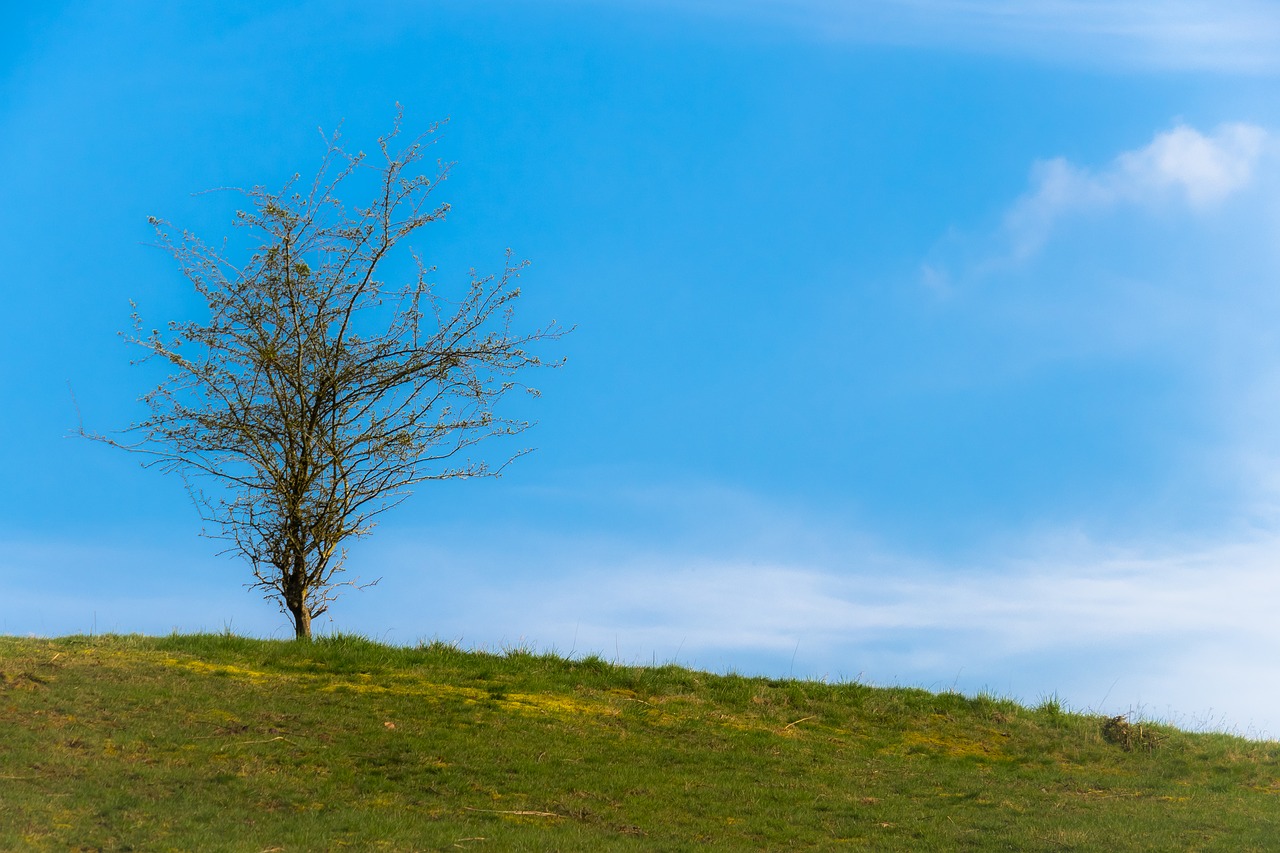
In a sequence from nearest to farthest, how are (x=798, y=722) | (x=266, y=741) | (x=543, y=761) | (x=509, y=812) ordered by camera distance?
(x=509, y=812), (x=266, y=741), (x=543, y=761), (x=798, y=722)

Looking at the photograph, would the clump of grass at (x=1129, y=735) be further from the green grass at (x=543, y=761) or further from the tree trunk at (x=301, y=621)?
the tree trunk at (x=301, y=621)

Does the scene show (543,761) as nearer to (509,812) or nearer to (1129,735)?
(509,812)

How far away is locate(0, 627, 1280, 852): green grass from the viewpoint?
9766 millimetres

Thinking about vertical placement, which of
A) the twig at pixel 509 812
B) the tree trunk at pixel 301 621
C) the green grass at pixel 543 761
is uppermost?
the tree trunk at pixel 301 621

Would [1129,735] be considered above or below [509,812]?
above

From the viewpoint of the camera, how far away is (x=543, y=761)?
12.4 metres

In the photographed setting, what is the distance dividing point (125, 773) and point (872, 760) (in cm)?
951

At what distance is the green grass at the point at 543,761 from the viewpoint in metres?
9.77

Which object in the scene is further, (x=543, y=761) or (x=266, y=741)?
(x=543, y=761)

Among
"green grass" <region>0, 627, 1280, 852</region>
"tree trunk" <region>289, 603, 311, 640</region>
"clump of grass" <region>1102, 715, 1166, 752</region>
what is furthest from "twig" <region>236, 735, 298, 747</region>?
"clump of grass" <region>1102, 715, 1166, 752</region>

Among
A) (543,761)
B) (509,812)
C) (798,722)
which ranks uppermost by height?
(798,722)

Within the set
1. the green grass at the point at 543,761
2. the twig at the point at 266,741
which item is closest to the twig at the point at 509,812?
the green grass at the point at 543,761

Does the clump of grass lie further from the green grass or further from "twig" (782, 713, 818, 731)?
"twig" (782, 713, 818, 731)

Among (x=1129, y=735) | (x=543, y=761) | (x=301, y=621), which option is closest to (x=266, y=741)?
(x=543, y=761)
